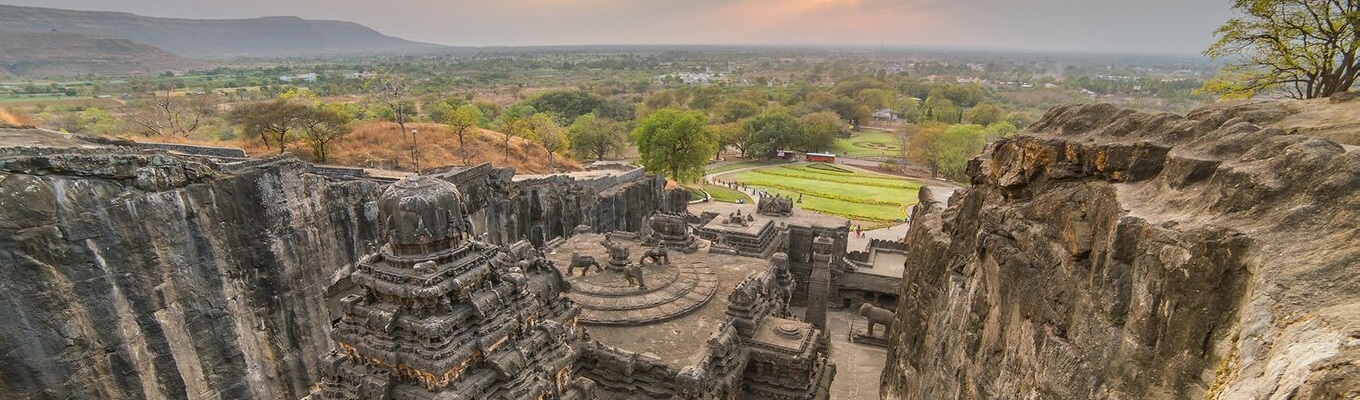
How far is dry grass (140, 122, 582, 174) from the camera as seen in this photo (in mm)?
46531

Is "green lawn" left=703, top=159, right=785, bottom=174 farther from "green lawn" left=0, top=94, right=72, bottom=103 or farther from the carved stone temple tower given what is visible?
"green lawn" left=0, top=94, right=72, bottom=103

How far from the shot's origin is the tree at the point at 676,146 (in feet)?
187

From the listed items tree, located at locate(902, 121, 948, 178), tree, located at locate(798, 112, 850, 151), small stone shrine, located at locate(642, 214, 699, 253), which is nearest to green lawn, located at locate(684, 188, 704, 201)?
small stone shrine, located at locate(642, 214, 699, 253)

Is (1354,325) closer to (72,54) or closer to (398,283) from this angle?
(398,283)

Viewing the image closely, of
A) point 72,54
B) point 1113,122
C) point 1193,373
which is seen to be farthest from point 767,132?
point 72,54

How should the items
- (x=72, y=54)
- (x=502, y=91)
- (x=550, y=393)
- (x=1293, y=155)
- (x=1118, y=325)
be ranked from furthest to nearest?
(x=72, y=54)
(x=502, y=91)
(x=550, y=393)
(x=1118, y=325)
(x=1293, y=155)

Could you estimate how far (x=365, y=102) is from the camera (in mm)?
84750

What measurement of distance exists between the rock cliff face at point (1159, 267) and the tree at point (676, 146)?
1726 inches

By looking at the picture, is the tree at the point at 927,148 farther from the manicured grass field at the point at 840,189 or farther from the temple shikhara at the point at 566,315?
the temple shikhara at the point at 566,315

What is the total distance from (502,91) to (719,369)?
14777 cm

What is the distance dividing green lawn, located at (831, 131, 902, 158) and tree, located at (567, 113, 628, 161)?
3484 centimetres

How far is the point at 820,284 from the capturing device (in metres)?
25.7

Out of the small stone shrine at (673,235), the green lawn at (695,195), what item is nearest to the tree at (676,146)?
the green lawn at (695,195)

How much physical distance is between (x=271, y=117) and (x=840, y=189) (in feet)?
173
